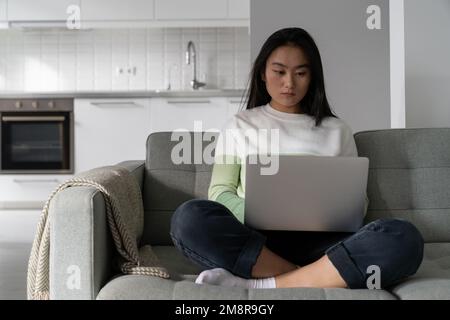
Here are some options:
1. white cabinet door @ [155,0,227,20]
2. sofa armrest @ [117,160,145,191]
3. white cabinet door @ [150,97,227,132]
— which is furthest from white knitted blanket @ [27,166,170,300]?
white cabinet door @ [155,0,227,20]

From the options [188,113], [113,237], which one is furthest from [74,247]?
[188,113]

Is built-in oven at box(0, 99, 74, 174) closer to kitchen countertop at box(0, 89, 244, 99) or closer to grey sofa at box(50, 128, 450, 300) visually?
kitchen countertop at box(0, 89, 244, 99)

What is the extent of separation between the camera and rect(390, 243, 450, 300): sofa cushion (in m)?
1.20

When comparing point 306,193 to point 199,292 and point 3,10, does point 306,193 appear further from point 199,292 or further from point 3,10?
point 3,10

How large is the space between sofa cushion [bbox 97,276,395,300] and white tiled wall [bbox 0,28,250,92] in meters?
3.68

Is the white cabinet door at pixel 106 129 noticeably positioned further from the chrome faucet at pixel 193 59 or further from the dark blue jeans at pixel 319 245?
the dark blue jeans at pixel 319 245

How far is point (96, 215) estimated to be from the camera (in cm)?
A: 128

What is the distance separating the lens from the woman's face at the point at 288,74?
5.51 ft

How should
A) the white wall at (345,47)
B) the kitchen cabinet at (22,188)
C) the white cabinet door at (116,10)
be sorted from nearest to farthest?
the white wall at (345,47)
the kitchen cabinet at (22,188)
the white cabinet door at (116,10)

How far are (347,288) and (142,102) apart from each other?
316 cm

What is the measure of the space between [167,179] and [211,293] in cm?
75

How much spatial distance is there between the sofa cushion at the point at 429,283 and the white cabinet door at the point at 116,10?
135 inches

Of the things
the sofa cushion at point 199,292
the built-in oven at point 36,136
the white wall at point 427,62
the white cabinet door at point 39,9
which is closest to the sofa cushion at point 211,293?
the sofa cushion at point 199,292

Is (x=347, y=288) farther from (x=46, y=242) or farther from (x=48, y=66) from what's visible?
(x=48, y=66)
